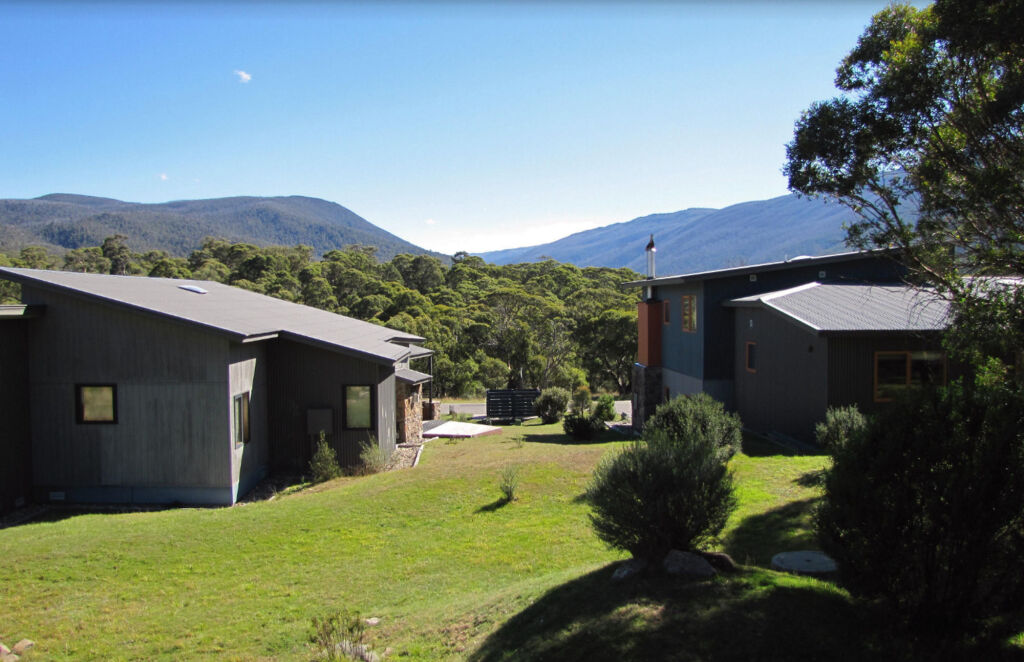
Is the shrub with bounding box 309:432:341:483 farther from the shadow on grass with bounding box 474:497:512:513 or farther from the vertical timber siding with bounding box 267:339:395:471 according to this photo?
the shadow on grass with bounding box 474:497:512:513

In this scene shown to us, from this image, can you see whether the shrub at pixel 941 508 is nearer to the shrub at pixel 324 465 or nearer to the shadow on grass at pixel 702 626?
the shadow on grass at pixel 702 626

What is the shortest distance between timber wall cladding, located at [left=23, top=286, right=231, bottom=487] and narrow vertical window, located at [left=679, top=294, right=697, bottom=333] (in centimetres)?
1357

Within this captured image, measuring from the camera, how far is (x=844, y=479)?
459 cm

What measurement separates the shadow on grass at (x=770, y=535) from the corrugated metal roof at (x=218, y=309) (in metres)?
9.24

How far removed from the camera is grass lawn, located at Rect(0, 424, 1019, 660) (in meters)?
4.89

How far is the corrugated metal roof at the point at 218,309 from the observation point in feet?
43.7

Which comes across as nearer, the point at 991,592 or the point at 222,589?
the point at 991,592

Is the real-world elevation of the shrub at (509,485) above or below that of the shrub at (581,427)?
above

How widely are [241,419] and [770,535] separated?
35.0ft

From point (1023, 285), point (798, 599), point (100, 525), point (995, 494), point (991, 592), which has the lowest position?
point (100, 525)

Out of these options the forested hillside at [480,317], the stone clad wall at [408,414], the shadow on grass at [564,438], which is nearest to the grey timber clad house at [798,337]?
the shadow on grass at [564,438]

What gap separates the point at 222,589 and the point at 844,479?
7.19 metres

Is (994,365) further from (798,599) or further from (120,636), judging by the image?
(120,636)

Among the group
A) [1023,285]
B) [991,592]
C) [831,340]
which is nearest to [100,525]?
[991,592]
